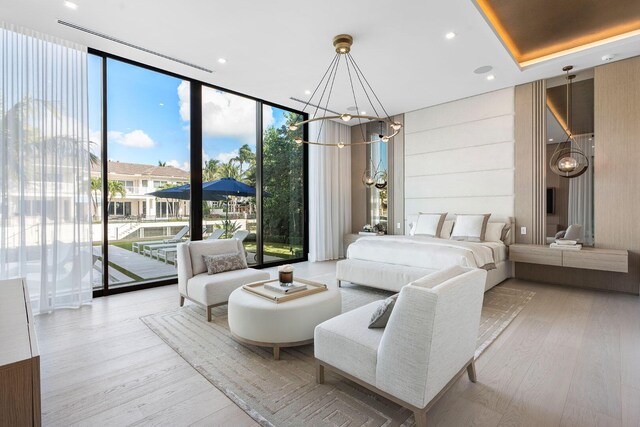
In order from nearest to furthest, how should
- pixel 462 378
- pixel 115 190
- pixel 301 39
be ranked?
Result: 1. pixel 462 378
2. pixel 301 39
3. pixel 115 190

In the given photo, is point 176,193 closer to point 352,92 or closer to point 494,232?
point 352,92

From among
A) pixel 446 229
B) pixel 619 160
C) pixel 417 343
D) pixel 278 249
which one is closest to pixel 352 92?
pixel 446 229

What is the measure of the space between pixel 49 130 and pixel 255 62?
2614mm

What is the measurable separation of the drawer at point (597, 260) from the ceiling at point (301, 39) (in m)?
2.62

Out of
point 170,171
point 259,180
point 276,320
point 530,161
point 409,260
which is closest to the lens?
point 276,320

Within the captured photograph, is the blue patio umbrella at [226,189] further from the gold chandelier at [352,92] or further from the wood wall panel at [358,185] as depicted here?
the wood wall panel at [358,185]

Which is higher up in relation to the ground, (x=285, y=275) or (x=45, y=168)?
(x=45, y=168)

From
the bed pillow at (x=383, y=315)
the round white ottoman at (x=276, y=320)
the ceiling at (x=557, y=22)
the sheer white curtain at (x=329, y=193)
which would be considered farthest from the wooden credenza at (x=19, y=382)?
the sheer white curtain at (x=329, y=193)

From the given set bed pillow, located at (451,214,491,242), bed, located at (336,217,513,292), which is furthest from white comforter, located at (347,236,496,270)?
bed pillow, located at (451,214,491,242)

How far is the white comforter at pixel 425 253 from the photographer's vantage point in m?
3.94

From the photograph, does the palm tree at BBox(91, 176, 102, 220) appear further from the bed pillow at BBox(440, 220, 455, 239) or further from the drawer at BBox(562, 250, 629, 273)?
the drawer at BBox(562, 250, 629, 273)

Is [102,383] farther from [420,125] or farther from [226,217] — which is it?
[420,125]

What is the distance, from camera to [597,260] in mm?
4137

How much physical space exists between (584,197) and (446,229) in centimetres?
197
